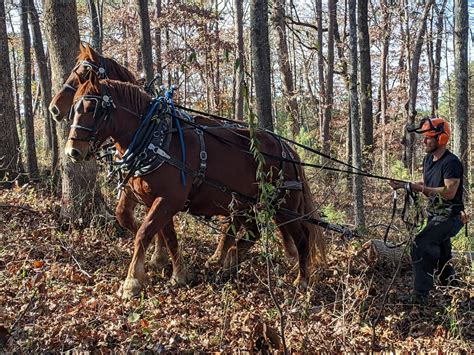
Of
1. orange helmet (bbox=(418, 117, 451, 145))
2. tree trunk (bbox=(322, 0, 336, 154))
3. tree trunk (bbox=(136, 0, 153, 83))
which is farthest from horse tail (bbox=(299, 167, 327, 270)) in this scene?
tree trunk (bbox=(322, 0, 336, 154))

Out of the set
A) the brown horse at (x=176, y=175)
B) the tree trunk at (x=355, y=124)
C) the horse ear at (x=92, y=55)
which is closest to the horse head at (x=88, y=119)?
the brown horse at (x=176, y=175)

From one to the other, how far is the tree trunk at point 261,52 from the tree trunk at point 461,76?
434 centimetres

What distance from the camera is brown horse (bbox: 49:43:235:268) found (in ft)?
18.8

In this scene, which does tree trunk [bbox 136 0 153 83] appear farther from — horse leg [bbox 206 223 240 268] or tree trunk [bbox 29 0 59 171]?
horse leg [bbox 206 223 240 268]

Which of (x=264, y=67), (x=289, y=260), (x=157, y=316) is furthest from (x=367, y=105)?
(x=157, y=316)

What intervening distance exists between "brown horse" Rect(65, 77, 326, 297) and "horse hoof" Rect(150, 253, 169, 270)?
0.33 m

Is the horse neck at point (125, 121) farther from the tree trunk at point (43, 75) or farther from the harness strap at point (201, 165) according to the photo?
the tree trunk at point (43, 75)

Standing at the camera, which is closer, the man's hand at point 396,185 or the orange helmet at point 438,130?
the man's hand at point 396,185

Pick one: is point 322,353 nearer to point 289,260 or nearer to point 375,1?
point 289,260

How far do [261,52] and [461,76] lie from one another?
4.71 m

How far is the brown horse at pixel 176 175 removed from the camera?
5.07m

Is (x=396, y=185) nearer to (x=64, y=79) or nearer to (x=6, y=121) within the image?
(x=64, y=79)

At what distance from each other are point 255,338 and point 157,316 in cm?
140

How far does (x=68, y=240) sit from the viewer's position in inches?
253
